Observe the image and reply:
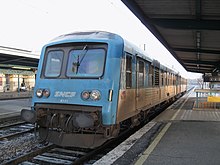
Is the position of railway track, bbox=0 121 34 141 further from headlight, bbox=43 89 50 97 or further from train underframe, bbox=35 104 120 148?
headlight, bbox=43 89 50 97

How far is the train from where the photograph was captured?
6.07 m

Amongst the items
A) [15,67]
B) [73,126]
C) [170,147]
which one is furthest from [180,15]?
[15,67]

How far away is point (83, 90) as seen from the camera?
6.28 meters

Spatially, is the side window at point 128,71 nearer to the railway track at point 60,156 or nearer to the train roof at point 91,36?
the train roof at point 91,36

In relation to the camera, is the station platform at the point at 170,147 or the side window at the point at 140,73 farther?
the side window at the point at 140,73

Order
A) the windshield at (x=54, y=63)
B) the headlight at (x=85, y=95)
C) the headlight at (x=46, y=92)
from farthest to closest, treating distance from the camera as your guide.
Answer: the windshield at (x=54, y=63), the headlight at (x=46, y=92), the headlight at (x=85, y=95)

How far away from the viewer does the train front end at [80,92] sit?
6051 mm

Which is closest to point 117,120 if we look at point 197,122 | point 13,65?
point 197,122

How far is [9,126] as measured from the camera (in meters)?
10.8

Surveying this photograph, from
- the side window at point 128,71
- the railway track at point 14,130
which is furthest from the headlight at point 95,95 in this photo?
the railway track at point 14,130

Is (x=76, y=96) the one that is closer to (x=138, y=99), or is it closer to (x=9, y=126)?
(x=138, y=99)

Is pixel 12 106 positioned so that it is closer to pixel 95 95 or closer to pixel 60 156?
pixel 60 156

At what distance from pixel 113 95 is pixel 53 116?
4.94 feet

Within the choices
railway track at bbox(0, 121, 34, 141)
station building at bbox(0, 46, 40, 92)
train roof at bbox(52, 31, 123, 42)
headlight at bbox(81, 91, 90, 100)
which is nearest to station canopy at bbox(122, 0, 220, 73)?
train roof at bbox(52, 31, 123, 42)
